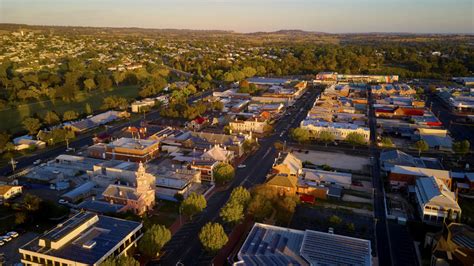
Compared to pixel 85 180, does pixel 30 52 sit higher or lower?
higher

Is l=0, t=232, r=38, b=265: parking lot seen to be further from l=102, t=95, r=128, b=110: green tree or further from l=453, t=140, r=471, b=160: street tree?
l=453, t=140, r=471, b=160: street tree

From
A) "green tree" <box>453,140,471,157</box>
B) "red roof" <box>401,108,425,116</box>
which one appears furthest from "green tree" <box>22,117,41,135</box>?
"red roof" <box>401,108,425,116</box>

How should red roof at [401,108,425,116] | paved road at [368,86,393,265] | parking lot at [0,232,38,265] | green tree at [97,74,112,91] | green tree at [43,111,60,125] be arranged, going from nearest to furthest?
parking lot at [0,232,38,265] < paved road at [368,86,393,265] < green tree at [43,111,60,125] < red roof at [401,108,425,116] < green tree at [97,74,112,91]

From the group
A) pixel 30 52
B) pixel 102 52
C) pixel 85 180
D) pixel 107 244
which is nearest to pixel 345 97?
pixel 85 180

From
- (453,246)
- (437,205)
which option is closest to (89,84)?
(437,205)

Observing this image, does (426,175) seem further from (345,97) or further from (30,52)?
(30,52)

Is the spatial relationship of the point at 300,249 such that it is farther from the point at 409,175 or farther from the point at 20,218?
the point at 20,218
